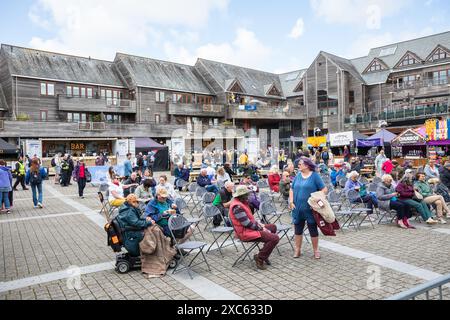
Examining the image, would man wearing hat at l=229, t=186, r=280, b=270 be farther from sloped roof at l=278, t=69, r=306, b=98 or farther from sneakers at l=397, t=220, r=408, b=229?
sloped roof at l=278, t=69, r=306, b=98

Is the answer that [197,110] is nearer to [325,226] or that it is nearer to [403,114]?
[403,114]

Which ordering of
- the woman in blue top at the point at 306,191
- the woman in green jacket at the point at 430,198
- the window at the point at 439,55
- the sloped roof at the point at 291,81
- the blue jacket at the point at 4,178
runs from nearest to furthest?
the woman in blue top at the point at 306,191
the woman in green jacket at the point at 430,198
the blue jacket at the point at 4,178
the window at the point at 439,55
the sloped roof at the point at 291,81

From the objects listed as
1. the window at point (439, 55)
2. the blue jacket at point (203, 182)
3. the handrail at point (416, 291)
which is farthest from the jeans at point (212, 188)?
the window at point (439, 55)

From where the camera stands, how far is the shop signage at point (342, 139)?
23.9m

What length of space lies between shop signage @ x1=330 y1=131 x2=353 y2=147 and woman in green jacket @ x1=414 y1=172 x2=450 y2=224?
14.1m

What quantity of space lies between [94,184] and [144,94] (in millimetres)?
22406

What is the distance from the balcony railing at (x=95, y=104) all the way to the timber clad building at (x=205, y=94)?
3.9 inches

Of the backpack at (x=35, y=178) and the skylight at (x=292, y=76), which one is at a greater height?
the skylight at (x=292, y=76)

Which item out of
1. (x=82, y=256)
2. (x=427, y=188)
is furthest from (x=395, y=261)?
(x=82, y=256)

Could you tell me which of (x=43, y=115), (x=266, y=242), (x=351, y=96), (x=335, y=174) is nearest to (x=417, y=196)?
(x=335, y=174)

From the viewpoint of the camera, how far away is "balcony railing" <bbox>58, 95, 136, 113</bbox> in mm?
34906

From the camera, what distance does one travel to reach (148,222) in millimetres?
5984

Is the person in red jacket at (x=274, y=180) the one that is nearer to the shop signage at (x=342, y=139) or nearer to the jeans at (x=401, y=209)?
the jeans at (x=401, y=209)
